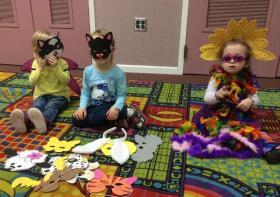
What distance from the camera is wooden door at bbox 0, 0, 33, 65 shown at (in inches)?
91.7

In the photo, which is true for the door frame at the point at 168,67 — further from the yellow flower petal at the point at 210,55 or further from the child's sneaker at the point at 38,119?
the child's sneaker at the point at 38,119

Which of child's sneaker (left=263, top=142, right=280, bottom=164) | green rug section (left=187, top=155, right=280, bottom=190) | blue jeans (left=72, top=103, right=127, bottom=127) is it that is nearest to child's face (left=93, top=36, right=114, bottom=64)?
blue jeans (left=72, top=103, right=127, bottom=127)

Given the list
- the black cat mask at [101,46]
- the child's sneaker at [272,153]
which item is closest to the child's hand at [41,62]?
the black cat mask at [101,46]

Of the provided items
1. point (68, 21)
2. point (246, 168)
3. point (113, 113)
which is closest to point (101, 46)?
point (113, 113)

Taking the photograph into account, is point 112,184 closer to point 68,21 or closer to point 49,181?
point 49,181

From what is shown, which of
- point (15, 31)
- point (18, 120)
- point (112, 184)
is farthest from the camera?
point (15, 31)

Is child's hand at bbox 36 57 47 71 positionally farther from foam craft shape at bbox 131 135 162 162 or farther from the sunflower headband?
Answer: the sunflower headband

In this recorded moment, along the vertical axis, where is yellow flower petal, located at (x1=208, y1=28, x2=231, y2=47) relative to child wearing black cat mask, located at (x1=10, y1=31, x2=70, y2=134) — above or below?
above

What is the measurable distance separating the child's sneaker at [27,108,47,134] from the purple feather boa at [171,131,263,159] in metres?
0.57

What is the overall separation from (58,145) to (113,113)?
27 cm

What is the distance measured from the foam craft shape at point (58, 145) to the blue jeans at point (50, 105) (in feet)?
0.54

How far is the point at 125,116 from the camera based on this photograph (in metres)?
1.38

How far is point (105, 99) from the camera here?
1402mm

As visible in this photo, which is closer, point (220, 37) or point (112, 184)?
point (112, 184)
